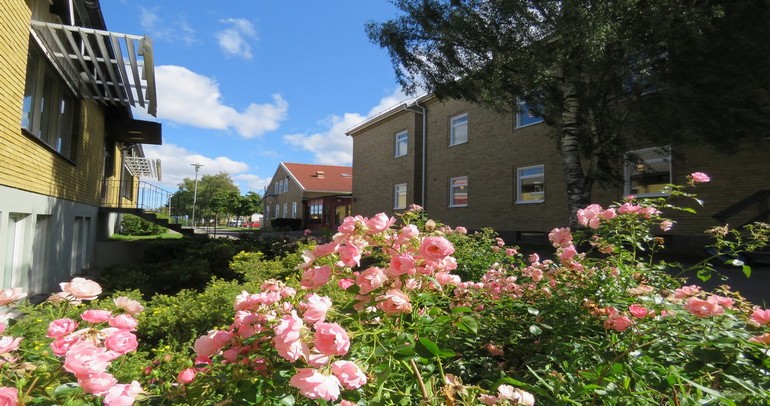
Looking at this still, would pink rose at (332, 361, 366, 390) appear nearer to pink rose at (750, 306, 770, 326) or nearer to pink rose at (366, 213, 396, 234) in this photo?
pink rose at (366, 213, 396, 234)

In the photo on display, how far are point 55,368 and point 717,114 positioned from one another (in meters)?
9.99

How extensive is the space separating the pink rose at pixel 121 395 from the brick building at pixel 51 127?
6.03 m

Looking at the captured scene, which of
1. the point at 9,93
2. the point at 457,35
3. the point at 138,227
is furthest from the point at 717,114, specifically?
the point at 138,227

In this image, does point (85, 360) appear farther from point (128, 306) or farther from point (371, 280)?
point (371, 280)

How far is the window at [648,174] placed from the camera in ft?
37.2

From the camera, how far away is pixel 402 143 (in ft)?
75.4

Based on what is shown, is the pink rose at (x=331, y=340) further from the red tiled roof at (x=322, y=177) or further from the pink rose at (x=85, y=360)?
the red tiled roof at (x=322, y=177)

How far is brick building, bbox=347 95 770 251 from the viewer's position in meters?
10.0

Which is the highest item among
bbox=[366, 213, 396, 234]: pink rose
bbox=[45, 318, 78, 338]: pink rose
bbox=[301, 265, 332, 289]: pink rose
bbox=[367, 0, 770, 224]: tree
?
bbox=[367, 0, 770, 224]: tree

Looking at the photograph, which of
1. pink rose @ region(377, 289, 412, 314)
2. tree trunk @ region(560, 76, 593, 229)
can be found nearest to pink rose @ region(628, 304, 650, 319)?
pink rose @ region(377, 289, 412, 314)

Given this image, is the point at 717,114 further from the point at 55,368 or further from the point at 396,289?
the point at 55,368

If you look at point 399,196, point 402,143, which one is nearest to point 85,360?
point 399,196

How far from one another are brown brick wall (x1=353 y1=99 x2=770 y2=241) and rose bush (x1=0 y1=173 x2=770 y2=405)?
32.2 feet

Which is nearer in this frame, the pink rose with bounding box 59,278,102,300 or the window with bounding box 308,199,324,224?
the pink rose with bounding box 59,278,102,300
